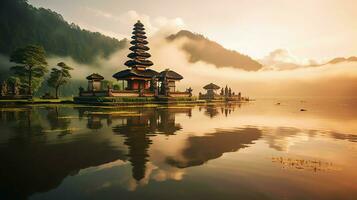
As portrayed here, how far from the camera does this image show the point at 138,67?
5850 centimetres

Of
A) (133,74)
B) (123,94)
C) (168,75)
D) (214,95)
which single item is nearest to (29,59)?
(133,74)

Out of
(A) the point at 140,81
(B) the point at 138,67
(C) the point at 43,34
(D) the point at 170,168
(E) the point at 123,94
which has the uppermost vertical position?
(C) the point at 43,34

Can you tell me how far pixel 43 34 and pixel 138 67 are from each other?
382ft

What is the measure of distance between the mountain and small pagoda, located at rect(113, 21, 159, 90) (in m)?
92.3

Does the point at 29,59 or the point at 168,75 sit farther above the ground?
the point at 29,59

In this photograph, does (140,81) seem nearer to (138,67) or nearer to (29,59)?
(138,67)

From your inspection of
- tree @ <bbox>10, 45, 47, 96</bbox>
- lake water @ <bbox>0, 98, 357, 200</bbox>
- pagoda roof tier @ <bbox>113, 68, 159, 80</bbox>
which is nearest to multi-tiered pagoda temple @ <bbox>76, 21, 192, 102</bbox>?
pagoda roof tier @ <bbox>113, 68, 159, 80</bbox>

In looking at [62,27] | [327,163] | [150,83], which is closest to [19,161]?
[327,163]

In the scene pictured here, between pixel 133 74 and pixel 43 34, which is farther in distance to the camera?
pixel 43 34

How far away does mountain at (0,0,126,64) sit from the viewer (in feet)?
412

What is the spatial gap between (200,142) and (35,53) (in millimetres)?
52270

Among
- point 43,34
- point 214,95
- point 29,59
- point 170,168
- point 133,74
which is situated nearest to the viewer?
point 170,168

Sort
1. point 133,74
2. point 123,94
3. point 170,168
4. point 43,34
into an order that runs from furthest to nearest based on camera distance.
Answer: point 43,34 → point 133,74 → point 123,94 → point 170,168

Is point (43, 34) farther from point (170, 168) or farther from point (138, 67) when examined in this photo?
point (170, 168)
